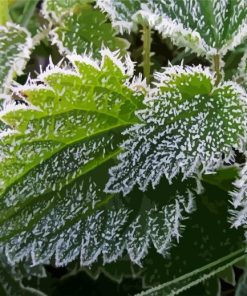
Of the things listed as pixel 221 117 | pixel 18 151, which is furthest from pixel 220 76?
pixel 18 151

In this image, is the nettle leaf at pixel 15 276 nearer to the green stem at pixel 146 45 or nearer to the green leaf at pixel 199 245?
the green leaf at pixel 199 245

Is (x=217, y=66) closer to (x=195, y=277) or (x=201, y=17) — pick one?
(x=201, y=17)

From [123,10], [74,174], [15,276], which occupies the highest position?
[123,10]

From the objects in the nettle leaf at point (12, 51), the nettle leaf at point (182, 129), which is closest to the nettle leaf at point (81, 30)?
the nettle leaf at point (12, 51)

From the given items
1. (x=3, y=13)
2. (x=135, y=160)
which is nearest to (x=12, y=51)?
(x=3, y=13)

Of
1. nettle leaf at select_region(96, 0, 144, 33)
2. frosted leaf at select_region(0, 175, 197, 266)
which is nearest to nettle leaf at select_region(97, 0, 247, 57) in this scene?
nettle leaf at select_region(96, 0, 144, 33)

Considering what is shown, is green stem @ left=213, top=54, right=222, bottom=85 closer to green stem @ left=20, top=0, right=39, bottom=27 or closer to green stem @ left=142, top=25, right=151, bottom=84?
green stem @ left=142, top=25, right=151, bottom=84
